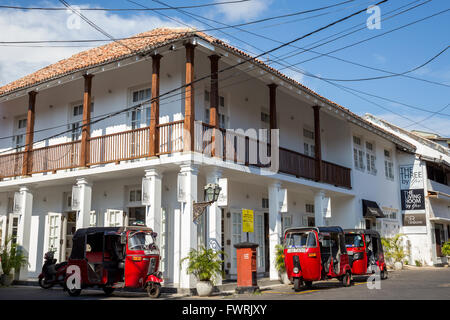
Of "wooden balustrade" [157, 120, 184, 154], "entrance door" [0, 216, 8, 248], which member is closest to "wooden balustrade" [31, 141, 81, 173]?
"wooden balustrade" [157, 120, 184, 154]

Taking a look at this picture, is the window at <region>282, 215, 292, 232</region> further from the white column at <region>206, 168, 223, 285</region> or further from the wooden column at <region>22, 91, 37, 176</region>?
the wooden column at <region>22, 91, 37, 176</region>

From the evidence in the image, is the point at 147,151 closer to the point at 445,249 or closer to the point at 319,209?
the point at 319,209

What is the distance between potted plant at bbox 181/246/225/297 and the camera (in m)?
12.0

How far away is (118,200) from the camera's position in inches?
643

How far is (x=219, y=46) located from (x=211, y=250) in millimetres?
5664

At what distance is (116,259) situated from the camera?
12156 mm

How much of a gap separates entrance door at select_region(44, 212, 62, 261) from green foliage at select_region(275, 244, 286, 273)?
26.8 ft

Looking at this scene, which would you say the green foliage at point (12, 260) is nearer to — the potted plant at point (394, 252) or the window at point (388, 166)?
the potted plant at point (394, 252)

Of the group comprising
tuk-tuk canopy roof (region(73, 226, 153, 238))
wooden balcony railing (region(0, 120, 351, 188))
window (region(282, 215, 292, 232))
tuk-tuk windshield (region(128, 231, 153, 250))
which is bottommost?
tuk-tuk windshield (region(128, 231, 153, 250))

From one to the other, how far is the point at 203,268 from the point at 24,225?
792cm

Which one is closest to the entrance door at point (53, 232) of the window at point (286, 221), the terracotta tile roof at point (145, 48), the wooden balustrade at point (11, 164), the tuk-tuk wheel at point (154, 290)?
the wooden balustrade at point (11, 164)

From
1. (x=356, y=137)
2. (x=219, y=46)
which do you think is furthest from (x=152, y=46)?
(x=356, y=137)

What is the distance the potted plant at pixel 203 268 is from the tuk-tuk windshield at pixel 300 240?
2108mm
